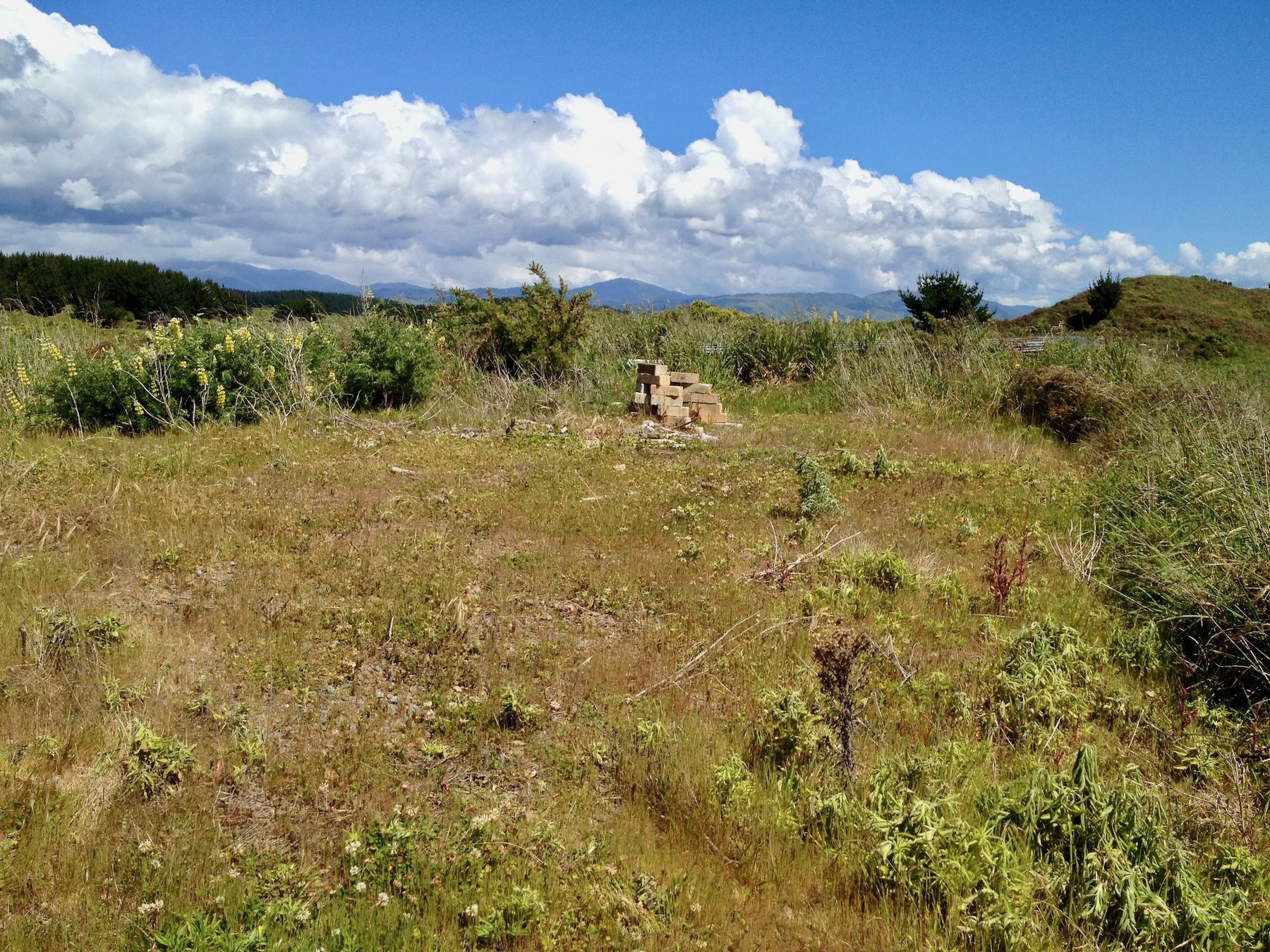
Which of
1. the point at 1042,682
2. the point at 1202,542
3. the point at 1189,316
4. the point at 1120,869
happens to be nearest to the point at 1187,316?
the point at 1189,316

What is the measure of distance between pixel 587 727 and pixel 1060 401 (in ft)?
31.4

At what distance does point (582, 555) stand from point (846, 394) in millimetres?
8442

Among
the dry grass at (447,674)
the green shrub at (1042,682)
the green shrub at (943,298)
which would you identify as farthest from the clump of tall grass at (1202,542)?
the green shrub at (943,298)

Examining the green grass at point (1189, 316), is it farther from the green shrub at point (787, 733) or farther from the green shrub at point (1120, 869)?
the green shrub at point (1120, 869)

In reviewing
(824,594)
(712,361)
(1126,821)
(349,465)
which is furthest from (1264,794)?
(712,361)

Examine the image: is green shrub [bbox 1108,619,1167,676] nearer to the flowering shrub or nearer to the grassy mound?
the flowering shrub

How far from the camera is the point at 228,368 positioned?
989 centimetres

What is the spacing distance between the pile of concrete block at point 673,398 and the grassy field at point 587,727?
410cm

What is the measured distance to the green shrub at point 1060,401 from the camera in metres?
10.3

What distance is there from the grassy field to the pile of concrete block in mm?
4097

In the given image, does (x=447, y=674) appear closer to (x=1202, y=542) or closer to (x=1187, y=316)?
(x=1202, y=542)

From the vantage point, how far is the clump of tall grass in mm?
4367

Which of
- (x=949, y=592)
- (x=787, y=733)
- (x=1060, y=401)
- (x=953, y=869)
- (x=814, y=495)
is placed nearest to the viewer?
(x=953, y=869)

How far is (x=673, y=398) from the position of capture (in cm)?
1188
